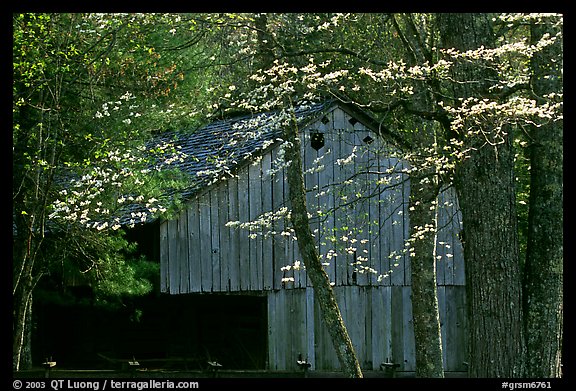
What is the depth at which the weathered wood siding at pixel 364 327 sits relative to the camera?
59.9ft

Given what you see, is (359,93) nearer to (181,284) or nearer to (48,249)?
(181,284)

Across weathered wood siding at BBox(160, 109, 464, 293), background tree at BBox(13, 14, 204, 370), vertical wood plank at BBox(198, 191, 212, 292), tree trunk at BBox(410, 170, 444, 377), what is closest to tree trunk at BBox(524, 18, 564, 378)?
tree trunk at BBox(410, 170, 444, 377)

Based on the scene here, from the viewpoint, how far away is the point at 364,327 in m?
18.7

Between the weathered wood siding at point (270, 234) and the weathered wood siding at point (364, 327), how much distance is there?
0.26m

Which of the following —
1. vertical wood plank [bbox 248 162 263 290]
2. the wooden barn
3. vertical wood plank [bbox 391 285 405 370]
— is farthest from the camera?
vertical wood plank [bbox 391 285 405 370]

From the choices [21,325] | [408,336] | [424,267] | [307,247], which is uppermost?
[307,247]

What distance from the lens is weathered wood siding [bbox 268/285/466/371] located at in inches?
719

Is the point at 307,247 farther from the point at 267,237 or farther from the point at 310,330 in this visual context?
the point at 310,330

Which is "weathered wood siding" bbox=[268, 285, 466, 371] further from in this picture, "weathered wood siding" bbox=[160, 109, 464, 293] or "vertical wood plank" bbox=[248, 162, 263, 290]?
"vertical wood plank" bbox=[248, 162, 263, 290]

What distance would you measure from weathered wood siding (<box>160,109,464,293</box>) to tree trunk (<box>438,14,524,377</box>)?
7641 millimetres

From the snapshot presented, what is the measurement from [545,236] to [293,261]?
906 centimetres

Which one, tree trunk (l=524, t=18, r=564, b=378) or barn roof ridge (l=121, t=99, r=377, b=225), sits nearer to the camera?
tree trunk (l=524, t=18, r=564, b=378)

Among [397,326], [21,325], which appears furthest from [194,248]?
[21,325]

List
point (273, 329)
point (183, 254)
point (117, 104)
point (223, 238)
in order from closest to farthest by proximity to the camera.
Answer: point (117, 104), point (183, 254), point (223, 238), point (273, 329)
